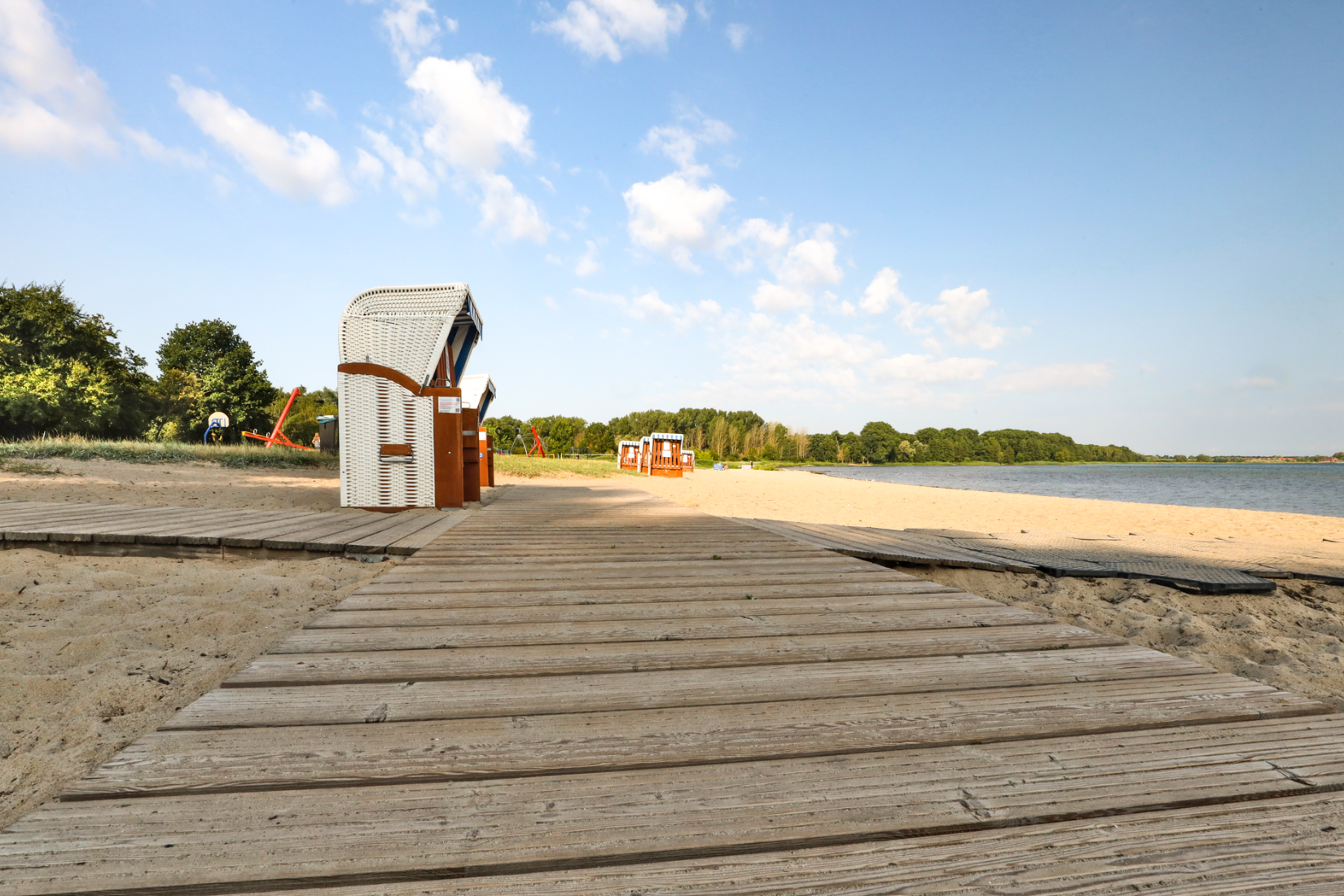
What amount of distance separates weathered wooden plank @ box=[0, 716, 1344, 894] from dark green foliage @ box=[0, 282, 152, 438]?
25007 mm

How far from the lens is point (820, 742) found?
1.40m

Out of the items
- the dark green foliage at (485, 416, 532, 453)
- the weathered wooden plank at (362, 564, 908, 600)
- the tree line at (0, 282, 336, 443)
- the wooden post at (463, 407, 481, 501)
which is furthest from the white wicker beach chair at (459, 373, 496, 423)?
the dark green foliage at (485, 416, 532, 453)

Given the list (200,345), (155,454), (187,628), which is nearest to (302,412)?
(200,345)

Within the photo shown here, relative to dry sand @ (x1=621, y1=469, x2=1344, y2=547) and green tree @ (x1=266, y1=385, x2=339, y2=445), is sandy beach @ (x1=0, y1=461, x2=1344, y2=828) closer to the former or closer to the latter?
dry sand @ (x1=621, y1=469, x2=1344, y2=547)

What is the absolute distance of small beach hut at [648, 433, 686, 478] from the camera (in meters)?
25.9

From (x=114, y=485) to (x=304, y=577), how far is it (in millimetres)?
7055

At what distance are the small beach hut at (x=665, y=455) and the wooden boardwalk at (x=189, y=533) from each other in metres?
20.5

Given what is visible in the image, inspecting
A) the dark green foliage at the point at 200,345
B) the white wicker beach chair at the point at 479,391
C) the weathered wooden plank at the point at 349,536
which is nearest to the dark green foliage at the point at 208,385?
the dark green foliage at the point at 200,345

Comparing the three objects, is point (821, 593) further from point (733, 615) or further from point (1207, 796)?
point (1207, 796)

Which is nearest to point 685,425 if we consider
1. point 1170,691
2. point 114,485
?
point 114,485

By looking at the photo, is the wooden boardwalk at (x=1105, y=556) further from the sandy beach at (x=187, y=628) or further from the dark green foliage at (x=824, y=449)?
the dark green foliage at (x=824, y=449)

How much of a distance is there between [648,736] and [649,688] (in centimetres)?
31

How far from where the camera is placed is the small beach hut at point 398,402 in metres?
6.50

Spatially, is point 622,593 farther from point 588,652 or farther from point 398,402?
point 398,402
